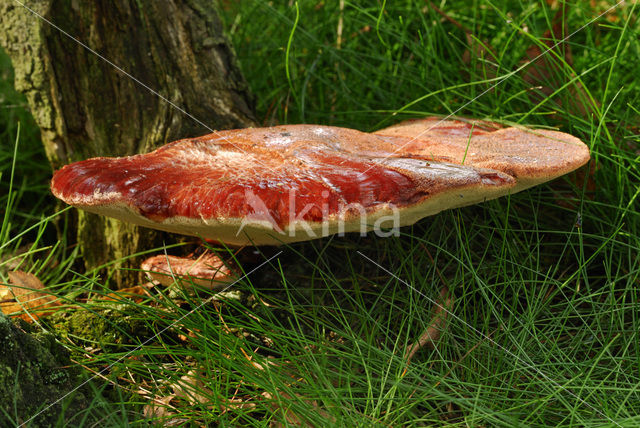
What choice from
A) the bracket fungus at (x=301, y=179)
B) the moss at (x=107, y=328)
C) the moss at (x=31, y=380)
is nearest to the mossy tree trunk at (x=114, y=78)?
the moss at (x=107, y=328)

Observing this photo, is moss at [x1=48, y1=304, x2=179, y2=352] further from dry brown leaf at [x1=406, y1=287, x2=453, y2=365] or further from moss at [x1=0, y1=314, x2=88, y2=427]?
dry brown leaf at [x1=406, y1=287, x2=453, y2=365]

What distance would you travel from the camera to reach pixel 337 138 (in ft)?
6.07

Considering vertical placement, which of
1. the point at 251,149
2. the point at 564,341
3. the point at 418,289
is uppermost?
the point at 251,149

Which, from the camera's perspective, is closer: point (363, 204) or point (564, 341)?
point (363, 204)

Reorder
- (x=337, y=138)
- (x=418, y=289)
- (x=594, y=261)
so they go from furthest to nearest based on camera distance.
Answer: (x=594, y=261), (x=418, y=289), (x=337, y=138)

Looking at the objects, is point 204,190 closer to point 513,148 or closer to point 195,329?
point 195,329

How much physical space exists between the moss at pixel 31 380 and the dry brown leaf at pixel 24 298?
1.10 ft

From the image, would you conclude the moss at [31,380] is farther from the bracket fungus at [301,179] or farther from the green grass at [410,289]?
the bracket fungus at [301,179]

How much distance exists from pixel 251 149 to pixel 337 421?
2.86 feet

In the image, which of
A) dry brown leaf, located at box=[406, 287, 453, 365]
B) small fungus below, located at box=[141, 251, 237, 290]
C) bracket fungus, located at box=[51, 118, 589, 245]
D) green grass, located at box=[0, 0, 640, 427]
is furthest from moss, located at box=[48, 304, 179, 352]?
dry brown leaf, located at box=[406, 287, 453, 365]

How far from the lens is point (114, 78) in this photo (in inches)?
89.0

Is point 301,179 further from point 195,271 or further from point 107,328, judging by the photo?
point 107,328

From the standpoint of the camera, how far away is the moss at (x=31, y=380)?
4.37 ft

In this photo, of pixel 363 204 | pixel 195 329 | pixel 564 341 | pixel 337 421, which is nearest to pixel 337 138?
pixel 363 204
